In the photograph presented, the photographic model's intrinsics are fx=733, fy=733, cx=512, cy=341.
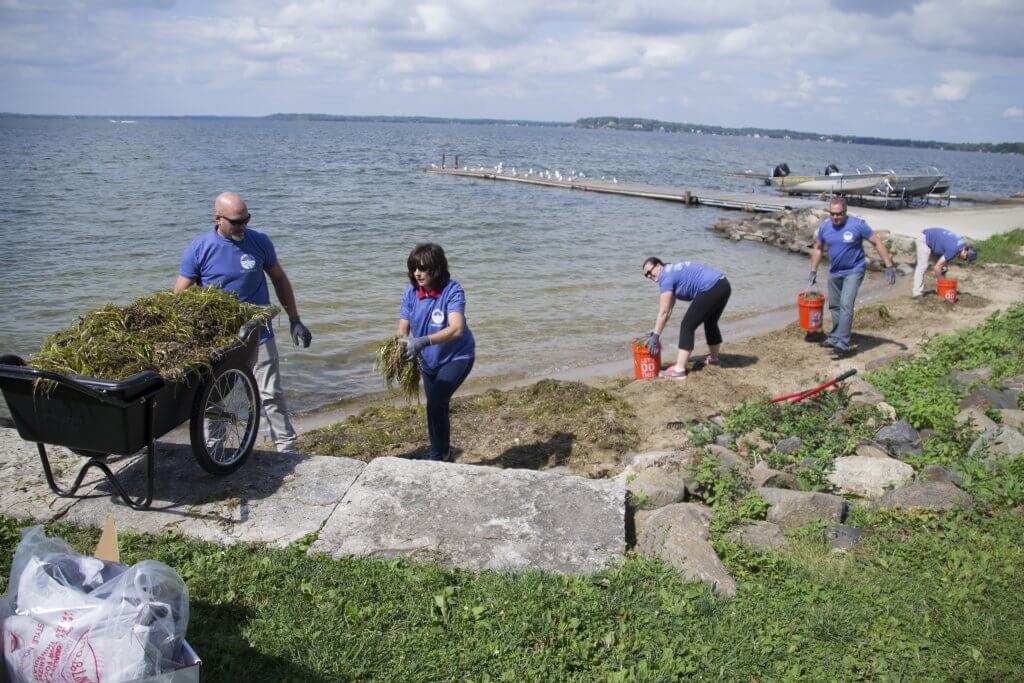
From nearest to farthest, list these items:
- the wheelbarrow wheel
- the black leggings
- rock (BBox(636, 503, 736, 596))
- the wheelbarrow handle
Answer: the wheelbarrow handle, rock (BBox(636, 503, 736, 596)), the wheelbarrow wheel, the black leggings

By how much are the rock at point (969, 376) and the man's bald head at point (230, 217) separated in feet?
22.0

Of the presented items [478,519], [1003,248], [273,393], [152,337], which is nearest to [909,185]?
[1003,248]

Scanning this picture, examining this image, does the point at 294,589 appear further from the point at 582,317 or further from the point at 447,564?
the point at 582,317

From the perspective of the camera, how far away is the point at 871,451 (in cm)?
569

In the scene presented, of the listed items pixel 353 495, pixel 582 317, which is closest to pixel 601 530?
pixel 353 495

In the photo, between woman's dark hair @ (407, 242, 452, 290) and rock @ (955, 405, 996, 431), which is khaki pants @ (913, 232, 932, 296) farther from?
woman's dark hair @ (407, 242, 452, 290)

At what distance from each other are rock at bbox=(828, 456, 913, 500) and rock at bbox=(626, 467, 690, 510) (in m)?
1.12

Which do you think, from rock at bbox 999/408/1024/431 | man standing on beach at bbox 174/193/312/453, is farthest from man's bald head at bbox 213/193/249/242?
rock at bbox 999/408/1024/431

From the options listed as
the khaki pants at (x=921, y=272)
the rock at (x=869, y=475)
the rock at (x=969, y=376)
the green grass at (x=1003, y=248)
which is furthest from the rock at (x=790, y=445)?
the green grass at (x=1003, y=248)

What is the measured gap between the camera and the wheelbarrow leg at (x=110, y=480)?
13.1 feet

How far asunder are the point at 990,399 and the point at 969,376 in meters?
1.07

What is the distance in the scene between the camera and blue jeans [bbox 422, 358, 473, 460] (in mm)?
5480

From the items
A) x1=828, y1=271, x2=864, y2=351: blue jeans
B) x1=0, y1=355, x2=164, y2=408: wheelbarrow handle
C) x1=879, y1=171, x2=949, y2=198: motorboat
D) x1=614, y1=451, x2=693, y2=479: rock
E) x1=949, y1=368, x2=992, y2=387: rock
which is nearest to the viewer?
x1=0, y1=355, x2=164, y2=408: wheelbarrow handle

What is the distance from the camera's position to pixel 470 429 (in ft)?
24.5
